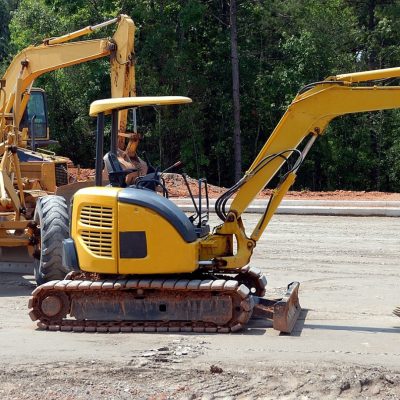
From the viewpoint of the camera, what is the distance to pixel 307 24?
34125 mm

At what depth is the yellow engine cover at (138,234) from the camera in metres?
8.87

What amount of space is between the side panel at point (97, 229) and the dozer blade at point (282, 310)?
1.62 metres

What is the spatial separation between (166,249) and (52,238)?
8.67ft

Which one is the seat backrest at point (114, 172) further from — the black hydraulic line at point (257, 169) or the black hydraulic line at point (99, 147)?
the black hydraulic line at point (257, 169)

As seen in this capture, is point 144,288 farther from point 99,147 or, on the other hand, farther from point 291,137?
point 291,137

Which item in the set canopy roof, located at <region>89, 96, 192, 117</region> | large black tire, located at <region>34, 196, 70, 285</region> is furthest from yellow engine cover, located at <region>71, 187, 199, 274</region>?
Result: large black tire, located at <region>34, 196, 70, 285</region>

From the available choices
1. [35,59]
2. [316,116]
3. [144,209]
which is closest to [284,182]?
[316,116]

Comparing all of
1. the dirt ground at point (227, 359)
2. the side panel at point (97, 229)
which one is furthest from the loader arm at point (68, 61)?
the side panel at point (97, 229)

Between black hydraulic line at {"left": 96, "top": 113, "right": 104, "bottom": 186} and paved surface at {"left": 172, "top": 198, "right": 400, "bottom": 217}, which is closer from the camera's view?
black hydraulic line at {"left": 96, "top": 113, "right": 104, "bottom": 186}

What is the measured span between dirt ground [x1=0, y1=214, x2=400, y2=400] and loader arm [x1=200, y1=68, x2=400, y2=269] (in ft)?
2.94

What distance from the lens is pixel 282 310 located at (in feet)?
28.3

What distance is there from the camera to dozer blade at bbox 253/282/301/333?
8.64 meters

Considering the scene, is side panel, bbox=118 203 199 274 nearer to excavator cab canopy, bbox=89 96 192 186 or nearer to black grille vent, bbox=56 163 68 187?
excavator cab canopy, bbox=89 96 192 186

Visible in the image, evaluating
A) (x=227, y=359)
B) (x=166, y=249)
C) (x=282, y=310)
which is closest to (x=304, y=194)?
(x=166, y=249)
